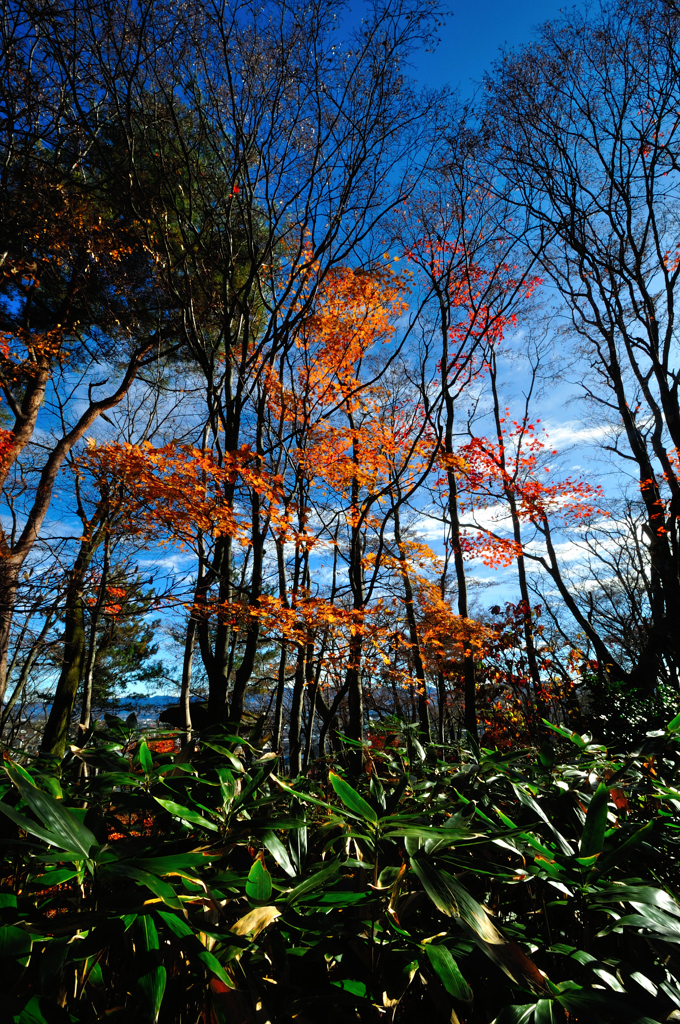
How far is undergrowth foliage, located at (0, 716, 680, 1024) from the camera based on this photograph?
644 mm

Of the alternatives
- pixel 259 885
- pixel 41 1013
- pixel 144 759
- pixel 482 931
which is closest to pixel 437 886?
pixel 482 931

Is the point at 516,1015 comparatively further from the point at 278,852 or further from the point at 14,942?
the point at 14,942

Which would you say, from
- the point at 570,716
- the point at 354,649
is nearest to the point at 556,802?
the point at 354,649

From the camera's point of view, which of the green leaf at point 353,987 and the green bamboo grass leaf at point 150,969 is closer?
the green bamboo grass leaf at point 150,969

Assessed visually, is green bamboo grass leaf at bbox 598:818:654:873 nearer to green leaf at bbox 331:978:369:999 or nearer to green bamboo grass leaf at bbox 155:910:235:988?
green leaf at bbox 331:978:369:999

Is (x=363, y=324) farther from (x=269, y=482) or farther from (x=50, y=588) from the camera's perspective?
(x=50, y=588)

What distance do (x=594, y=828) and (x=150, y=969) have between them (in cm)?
76

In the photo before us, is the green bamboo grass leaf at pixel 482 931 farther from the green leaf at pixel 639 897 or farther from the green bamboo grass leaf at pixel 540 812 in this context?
the green bamboo grass leaf at pixel 540 812

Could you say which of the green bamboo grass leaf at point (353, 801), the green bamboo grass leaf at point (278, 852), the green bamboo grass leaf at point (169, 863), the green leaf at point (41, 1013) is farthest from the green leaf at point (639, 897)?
the green leaf at point (41, 1013)

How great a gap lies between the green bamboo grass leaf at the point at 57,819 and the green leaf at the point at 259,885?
0.26 m

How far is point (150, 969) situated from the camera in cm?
64

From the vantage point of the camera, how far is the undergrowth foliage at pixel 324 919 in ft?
2.11

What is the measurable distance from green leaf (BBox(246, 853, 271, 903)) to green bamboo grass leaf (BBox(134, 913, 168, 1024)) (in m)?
0.15

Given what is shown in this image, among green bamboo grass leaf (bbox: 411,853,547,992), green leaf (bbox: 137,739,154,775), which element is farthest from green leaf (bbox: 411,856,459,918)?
green leaf (bbox: 137,739,154,775)
